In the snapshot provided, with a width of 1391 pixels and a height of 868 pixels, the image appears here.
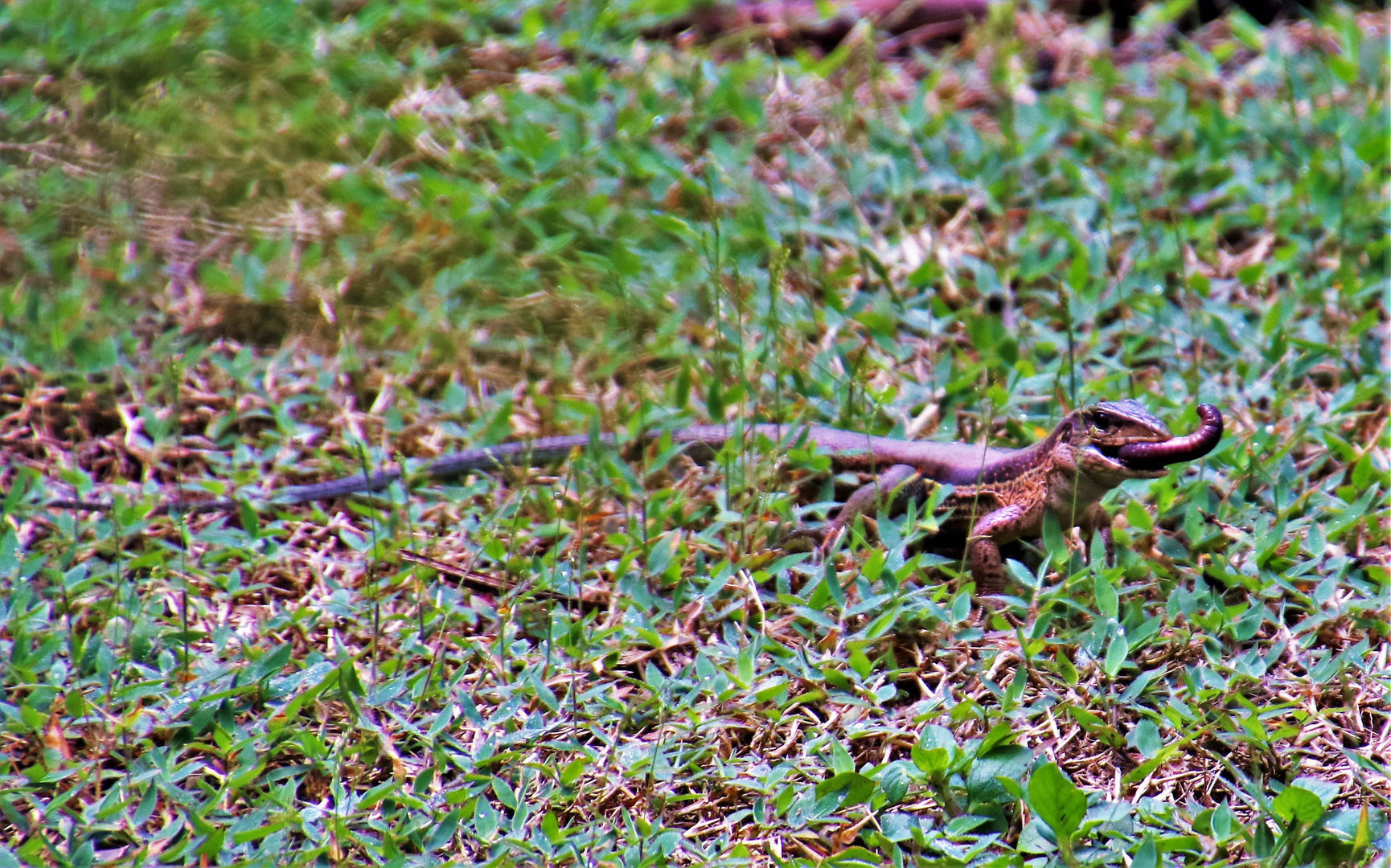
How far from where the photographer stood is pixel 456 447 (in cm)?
445

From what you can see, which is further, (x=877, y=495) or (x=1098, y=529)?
(x=877, y=495)

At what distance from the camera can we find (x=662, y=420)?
441 cm

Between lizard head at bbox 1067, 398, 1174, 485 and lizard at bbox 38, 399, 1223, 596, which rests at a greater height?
lizard head at bbox 1067, 398, 1174, 485

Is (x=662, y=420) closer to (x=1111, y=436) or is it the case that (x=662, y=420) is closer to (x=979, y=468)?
(x=979, y=468)

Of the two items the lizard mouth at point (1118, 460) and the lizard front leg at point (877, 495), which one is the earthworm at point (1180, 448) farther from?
the lizard front leg at point (877, 495)

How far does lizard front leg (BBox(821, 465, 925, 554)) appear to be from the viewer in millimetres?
3891

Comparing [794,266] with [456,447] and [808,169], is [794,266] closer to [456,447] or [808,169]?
[808,169]

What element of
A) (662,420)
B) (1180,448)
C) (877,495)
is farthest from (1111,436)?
(662,420)

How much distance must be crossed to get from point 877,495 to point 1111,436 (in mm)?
691

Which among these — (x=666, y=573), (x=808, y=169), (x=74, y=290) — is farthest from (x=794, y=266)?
(x=74, y=290)

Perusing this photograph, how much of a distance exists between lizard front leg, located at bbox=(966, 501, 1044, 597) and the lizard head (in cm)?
19

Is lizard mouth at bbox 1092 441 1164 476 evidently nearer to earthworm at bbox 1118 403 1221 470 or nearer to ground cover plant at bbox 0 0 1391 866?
earthworm at bbox 1118 403 1221 470

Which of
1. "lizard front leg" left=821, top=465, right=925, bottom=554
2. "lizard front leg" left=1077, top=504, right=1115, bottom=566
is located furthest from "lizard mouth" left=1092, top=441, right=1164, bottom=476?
"lizard front leg" left=821, top=465, right=925, bottom=554

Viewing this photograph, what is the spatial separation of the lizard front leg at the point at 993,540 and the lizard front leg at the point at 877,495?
0.29m
